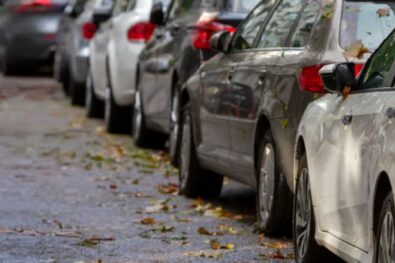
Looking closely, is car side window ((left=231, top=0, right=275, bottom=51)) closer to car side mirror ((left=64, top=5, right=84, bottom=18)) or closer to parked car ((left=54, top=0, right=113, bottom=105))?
parked car ((left=54, top=0, right=113, bottom=105))

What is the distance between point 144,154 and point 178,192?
3678 millimetres

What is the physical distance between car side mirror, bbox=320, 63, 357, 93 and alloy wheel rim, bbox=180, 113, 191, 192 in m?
4.59

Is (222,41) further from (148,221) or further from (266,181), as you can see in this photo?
(266,181)

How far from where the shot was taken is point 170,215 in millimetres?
11867

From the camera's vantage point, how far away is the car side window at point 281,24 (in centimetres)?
1070

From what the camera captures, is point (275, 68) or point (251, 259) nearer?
point (251, 259)

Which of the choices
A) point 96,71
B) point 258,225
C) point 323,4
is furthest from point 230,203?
point 96,71

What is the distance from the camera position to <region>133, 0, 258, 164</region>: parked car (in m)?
14.1

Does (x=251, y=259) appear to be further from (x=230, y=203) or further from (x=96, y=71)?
(x=96, y=71)

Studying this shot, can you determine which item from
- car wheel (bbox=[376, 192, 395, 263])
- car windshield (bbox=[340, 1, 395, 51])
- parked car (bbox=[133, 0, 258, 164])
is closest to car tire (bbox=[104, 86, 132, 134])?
parked car (bbox=[133, 0, 258, 164])

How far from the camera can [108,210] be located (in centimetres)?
1218

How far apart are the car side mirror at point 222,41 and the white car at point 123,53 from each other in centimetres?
569

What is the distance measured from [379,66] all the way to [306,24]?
2513 millimetres

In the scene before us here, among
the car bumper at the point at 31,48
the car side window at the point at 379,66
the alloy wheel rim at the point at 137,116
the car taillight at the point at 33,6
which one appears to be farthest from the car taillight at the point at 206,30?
the car taillight at the point at 33,6
